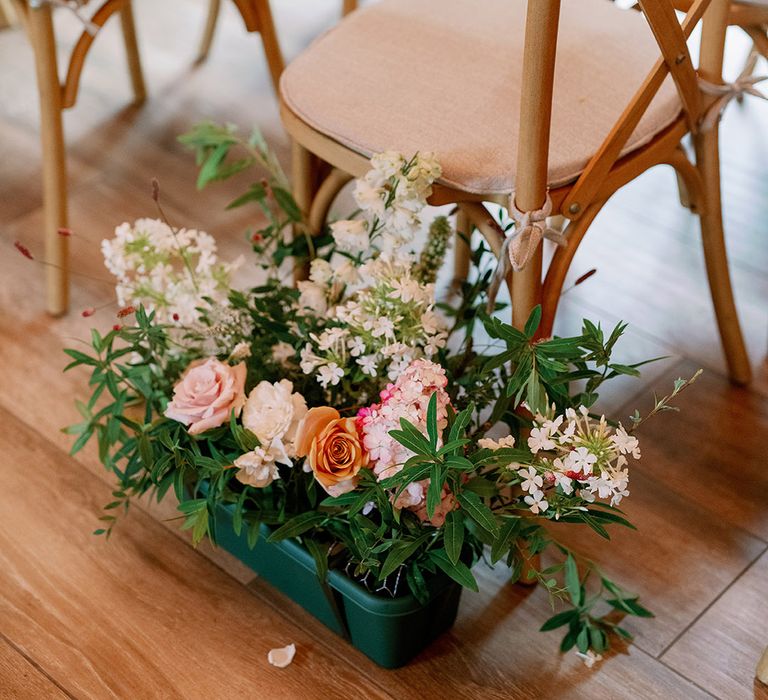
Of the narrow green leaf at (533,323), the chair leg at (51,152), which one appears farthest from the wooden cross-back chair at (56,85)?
the narrow green leaf at (533,323)

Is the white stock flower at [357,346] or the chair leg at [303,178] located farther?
the chair leg at [303,178]

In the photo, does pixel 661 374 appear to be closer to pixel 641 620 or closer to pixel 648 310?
pixel 648 310

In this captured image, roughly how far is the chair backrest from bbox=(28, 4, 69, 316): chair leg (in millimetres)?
816

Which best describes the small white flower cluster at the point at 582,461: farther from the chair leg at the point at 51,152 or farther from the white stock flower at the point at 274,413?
the chair leg at the point at 51,152

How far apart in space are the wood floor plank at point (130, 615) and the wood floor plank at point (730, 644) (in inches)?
14.8

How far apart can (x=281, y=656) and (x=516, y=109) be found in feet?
2.36

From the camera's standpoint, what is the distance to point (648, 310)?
69.4 inches

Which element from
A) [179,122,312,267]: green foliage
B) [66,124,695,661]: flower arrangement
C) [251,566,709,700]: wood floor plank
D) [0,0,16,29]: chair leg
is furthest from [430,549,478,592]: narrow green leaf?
[0,0,16,29]: chair leg

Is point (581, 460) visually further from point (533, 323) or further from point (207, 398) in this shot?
point (207, 398)

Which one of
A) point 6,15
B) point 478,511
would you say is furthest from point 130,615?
point 6,15

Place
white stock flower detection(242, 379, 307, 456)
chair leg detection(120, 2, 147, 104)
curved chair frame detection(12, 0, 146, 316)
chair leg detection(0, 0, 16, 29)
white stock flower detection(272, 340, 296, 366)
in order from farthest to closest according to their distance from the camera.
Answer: chair leg detection(0, 0, 16, 29)
chair leg detection(120, 2, 147, 104)
curved chair frame detection(12, 0, 146, 316)
white stock flower detection(272, 340, 296, 366)
white stock flower detection(242, 379, 307, 456)

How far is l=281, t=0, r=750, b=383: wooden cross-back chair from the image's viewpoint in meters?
1.16

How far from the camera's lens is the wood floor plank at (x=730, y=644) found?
1240 mm

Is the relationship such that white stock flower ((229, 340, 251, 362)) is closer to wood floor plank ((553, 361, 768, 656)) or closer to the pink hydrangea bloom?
the pink hydrangea bloom
